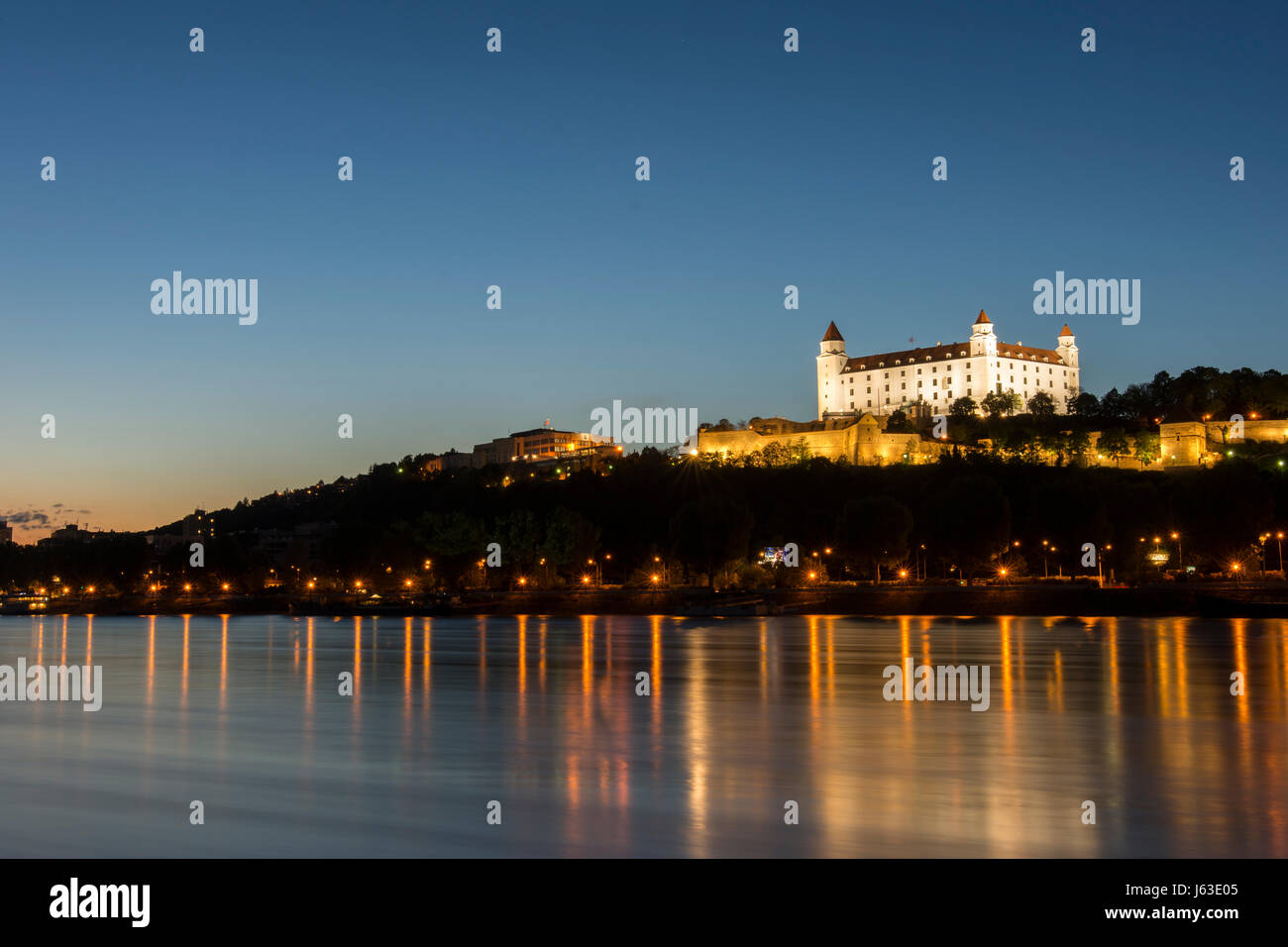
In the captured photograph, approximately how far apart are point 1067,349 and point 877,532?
298 feet

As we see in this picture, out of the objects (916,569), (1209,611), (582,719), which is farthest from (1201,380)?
(582,719)

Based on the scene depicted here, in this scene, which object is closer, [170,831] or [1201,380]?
[170,831]

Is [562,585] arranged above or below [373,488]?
below

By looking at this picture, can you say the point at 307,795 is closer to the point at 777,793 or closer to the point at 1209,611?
the point at 777,793

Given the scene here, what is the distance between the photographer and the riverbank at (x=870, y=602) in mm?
61969

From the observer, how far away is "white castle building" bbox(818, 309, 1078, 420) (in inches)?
5320

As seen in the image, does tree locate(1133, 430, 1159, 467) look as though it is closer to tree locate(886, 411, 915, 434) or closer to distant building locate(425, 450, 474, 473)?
tree locate(886, 411, 915, 434)

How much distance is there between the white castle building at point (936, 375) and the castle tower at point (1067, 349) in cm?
48

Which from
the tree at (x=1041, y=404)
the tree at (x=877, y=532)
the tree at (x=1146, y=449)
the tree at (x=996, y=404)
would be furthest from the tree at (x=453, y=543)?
the tree at (x=1041, y=404)

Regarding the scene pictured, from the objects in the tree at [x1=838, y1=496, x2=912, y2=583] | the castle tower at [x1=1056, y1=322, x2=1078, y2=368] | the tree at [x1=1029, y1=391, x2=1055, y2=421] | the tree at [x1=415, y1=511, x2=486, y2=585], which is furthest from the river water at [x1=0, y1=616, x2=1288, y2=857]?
the castle tower at [x1=1056, y1=322, x2=1078, y2=368]

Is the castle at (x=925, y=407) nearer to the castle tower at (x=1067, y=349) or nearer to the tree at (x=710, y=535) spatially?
Answer: the castle tower at (x=1067, y=349)
